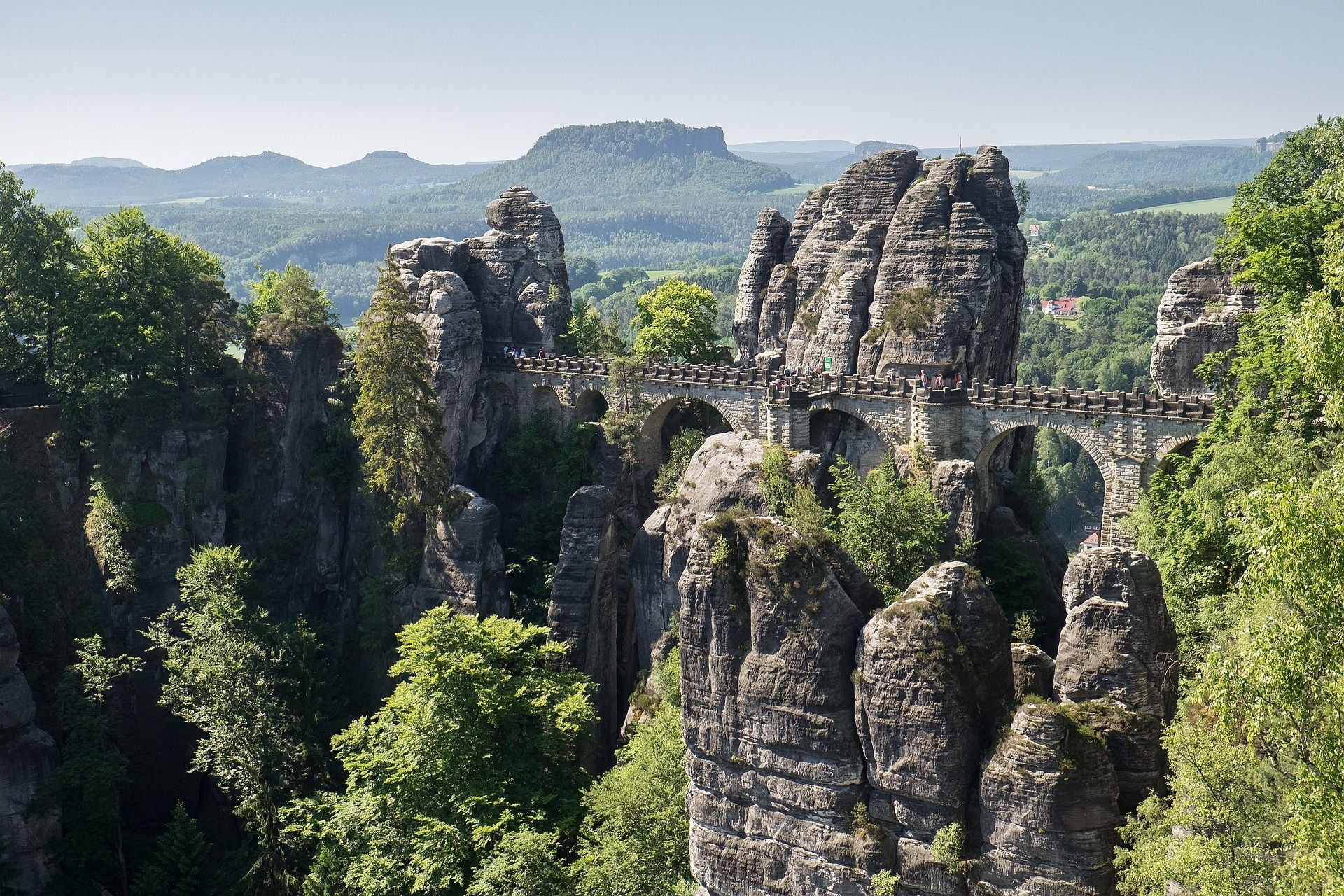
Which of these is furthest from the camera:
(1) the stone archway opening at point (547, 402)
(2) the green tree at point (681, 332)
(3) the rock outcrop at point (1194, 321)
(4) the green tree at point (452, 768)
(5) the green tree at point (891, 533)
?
(2) the green tree at point (681, 332)

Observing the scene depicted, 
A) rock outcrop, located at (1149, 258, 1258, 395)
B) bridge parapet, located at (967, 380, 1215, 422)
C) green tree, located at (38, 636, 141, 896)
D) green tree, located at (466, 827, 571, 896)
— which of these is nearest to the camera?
green tree, located at (466, 827, 571, 896)

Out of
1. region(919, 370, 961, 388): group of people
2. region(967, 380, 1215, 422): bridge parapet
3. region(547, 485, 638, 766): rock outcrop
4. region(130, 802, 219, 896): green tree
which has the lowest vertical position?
region(130, 802, 219, 896): green tree

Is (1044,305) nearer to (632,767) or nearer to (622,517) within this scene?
(622,517)

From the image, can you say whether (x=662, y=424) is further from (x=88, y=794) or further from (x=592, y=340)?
(x=88, y=794)

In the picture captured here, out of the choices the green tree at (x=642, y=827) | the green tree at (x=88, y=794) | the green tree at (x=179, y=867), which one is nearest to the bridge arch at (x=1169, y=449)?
the green tree at (x=642, y=827)

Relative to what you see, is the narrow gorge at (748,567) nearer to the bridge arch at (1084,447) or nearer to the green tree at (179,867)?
the bridge arch at (1084,447)

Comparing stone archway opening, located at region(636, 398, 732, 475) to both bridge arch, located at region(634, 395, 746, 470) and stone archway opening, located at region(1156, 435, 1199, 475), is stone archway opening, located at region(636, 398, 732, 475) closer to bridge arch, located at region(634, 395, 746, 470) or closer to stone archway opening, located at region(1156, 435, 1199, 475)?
bridge arch, located at region(634, 395, 746, 470)

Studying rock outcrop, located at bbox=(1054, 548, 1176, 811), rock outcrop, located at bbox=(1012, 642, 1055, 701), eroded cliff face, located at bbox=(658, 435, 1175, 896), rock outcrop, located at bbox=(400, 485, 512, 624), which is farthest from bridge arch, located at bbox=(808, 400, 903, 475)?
rock outcrop, located at bbox=(1054, 548, 1176, 811)
